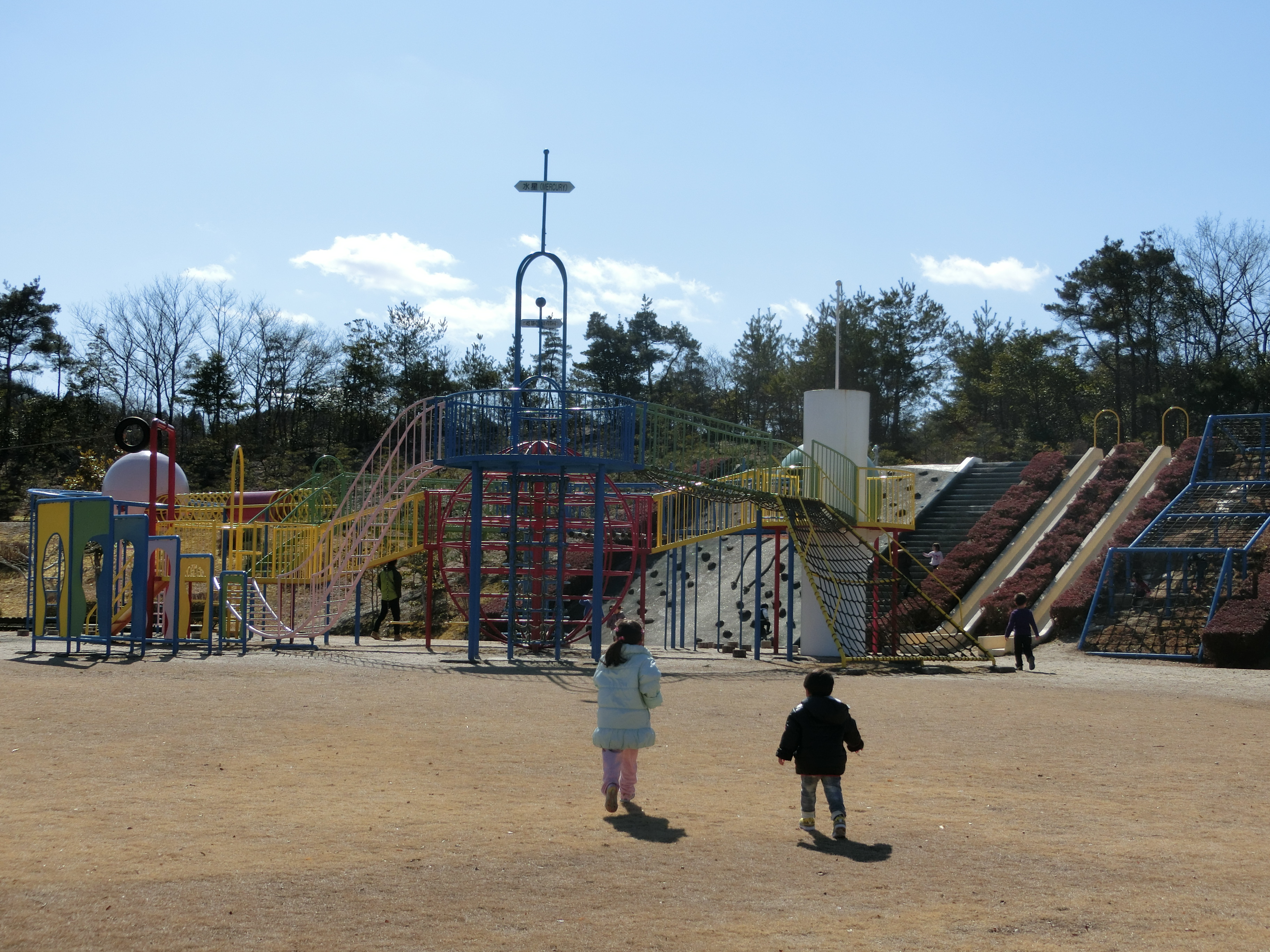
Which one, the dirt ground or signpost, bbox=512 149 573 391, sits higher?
signpost, bbox=512 149 573 391

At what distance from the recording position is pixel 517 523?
20.4 metres

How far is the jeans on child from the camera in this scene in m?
7.56

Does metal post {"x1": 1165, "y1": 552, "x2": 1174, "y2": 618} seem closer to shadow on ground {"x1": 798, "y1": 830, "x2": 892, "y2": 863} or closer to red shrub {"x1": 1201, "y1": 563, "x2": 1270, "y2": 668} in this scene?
red shrub {"x1": 1201, "y1": 563, "x2": 1270, "y2": 668}

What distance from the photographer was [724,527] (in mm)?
22922

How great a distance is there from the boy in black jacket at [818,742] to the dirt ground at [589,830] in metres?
0.33

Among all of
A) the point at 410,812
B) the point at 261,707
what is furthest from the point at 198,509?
the point at 410,812

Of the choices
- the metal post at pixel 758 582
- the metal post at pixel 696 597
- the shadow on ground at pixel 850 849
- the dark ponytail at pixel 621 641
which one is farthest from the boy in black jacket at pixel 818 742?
the metal post at pixel 696 597

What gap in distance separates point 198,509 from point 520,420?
8.59m

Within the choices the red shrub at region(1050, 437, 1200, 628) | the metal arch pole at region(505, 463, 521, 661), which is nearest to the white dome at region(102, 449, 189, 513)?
the metal arch pole at region(505, 463, 521, 661)

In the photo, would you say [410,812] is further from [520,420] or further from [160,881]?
[520,420]

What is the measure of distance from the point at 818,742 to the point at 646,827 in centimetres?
117

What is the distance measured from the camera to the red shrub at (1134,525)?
2478cm

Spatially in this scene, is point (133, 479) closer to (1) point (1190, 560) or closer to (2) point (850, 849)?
(2) point (850, 849)

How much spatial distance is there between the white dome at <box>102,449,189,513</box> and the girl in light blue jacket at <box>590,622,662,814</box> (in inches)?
725
